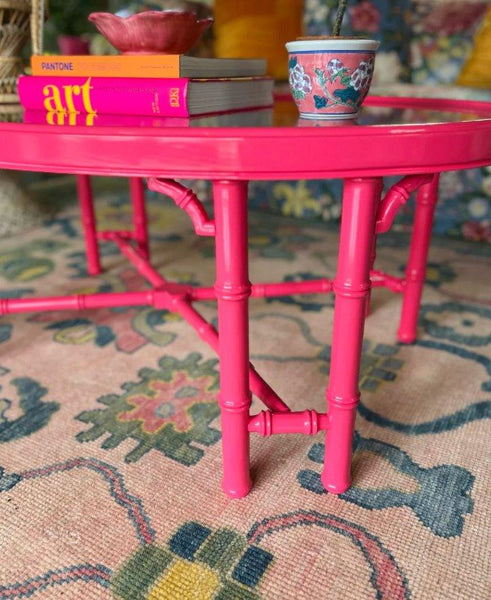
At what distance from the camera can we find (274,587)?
0.56 m

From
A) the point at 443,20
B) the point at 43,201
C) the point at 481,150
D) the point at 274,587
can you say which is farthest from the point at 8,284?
the point at 443,20

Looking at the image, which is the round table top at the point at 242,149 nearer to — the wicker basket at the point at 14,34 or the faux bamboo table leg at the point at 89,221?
the wicker basket at the point at 14,34

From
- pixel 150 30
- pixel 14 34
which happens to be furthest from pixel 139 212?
pixel 150 30

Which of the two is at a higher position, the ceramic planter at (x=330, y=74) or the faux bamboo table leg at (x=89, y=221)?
the ceramic planter at (x=330, y=74)

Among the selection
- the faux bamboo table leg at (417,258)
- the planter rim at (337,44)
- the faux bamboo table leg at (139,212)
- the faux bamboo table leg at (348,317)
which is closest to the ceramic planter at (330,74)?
the planter rim at (337,44)

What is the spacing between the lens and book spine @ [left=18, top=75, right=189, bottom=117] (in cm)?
57

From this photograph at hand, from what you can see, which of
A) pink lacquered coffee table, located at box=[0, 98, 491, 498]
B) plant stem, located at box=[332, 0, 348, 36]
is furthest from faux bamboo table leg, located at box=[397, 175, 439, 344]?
plant stem, located at box=[332, 0, 348, 36]

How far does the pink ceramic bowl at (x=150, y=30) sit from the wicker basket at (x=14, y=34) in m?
0.23

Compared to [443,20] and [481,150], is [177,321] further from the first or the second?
[443,20]

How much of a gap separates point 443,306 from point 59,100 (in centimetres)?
92

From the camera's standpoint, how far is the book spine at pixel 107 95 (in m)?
0.57

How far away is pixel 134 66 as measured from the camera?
0.60 metres

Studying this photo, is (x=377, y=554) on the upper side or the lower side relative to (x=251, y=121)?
lower

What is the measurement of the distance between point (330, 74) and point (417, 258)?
0.50 m
